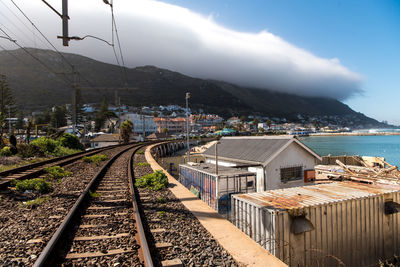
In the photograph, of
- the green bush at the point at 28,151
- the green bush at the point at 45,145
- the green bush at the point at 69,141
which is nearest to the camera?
the green bush at the point at 28,151

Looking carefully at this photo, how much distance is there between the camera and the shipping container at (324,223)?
7645 millimetres

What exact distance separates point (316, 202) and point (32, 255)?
868 centimetres

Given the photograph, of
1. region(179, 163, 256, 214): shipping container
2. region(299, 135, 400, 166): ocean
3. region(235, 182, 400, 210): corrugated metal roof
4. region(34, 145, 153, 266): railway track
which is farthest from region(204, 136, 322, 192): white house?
region(299, 135, 400, 166): ocean

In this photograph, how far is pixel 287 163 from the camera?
54.2 feet

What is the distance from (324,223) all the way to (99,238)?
25.3 ft

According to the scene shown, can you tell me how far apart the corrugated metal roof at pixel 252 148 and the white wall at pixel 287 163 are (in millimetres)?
591

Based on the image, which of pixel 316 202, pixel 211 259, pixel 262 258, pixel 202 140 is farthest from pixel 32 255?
pixel 202 140

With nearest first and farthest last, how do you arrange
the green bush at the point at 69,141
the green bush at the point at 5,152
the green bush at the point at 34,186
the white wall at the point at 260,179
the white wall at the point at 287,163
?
the green bush at the point at 34,186
the white wall at the point at 260,179
the white wall at the point at 287,163
the green bush at the point at 5,152
the green bush at the point at 69,141

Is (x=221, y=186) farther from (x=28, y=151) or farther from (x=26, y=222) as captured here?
(x=28, y=151)

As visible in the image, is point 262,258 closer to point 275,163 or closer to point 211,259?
point 211,259

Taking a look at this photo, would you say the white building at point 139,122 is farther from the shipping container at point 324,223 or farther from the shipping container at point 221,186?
the shipping container at point 324,223

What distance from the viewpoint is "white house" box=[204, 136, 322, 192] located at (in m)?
15.6

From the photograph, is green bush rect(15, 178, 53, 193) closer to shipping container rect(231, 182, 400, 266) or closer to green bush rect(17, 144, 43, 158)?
shipping container rect(231, 182, 400, 266)

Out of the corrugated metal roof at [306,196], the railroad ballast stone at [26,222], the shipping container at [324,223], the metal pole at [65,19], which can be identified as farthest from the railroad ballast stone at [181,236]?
the metal pole at [65,19]
